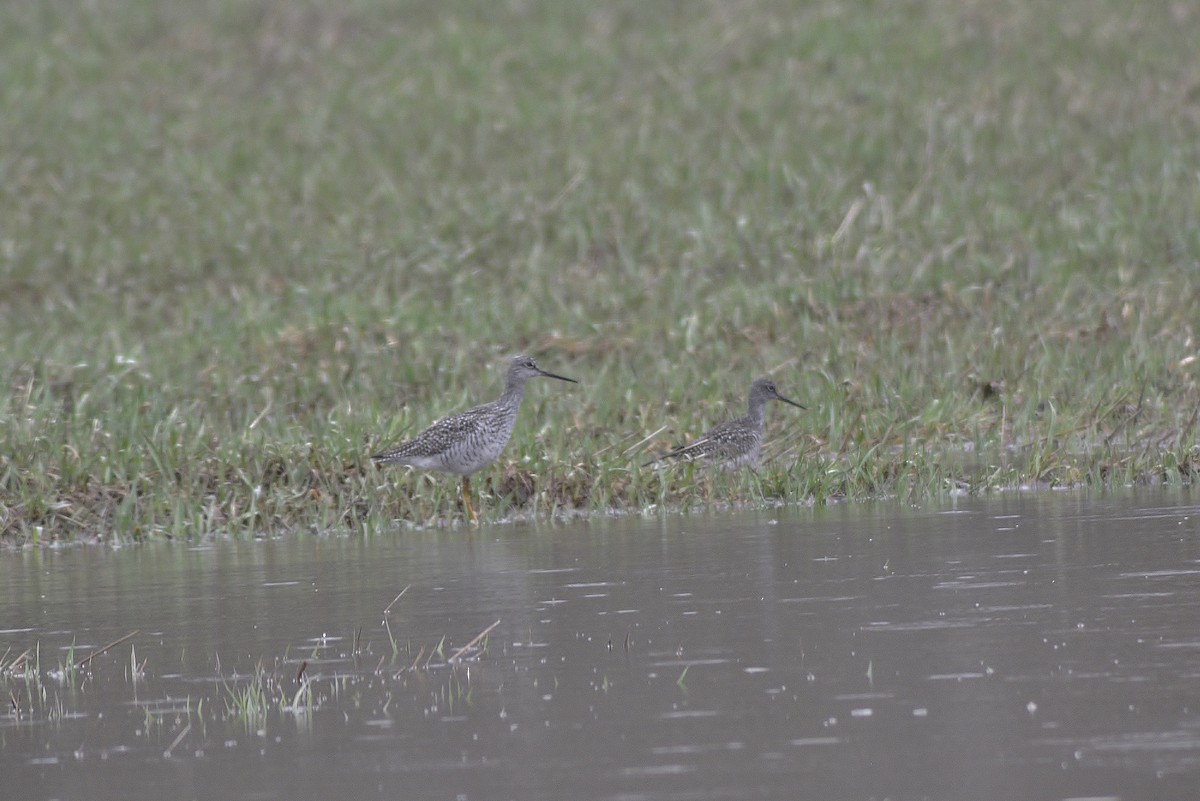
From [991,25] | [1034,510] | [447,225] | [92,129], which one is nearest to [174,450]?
[1034,510]

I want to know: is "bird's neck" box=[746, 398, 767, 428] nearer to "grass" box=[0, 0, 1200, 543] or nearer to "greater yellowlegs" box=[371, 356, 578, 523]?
"grass" box=[0, 0, 1200, 543]

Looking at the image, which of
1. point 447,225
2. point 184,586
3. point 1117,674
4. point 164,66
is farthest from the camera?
point 164,66

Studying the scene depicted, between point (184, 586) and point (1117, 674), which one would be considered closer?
point (1117, 674)

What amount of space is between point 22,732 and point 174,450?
6.90 metres

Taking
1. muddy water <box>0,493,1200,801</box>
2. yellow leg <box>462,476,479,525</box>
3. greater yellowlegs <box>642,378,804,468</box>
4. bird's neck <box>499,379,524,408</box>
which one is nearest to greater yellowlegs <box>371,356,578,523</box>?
yellow leg <box>462,476,479,525</box>

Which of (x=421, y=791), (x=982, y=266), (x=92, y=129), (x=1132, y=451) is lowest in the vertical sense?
(x=421, y=791)

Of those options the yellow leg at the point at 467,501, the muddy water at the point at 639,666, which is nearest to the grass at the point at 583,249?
the yellow leg at the point at 467,501

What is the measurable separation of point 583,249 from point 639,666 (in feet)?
48.6

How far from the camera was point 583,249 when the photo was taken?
23.0m

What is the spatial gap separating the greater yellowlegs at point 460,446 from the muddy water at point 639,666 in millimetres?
1419

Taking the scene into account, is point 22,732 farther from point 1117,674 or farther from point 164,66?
point 164,66

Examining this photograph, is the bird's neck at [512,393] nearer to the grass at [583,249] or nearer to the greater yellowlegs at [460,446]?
the grass at [583,249]

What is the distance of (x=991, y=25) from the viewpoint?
3077 centimetres

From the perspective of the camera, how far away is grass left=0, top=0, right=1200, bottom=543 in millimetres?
14547
